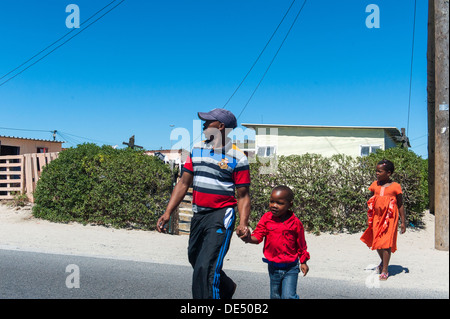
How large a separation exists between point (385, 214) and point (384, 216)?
33 mm

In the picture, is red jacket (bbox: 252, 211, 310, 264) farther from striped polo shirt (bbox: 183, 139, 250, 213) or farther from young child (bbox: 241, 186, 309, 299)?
striped polo shirt (bbox: 183, 139, 250, 213)

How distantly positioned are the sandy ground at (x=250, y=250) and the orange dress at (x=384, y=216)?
0.59m

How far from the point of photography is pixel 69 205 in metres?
10.9

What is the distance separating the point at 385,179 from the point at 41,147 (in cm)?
2720

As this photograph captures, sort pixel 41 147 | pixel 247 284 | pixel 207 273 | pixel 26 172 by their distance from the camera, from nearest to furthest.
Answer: pixel 207 273, pixel 247 284, pixel 26 172, pixel 41 147

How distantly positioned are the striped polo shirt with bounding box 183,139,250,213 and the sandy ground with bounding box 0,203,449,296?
3.13m

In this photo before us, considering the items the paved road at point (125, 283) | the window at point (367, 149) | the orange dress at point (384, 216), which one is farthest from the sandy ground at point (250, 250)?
the window at point (367, 149)

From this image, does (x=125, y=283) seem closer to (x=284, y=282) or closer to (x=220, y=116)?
(x=284, y=282)

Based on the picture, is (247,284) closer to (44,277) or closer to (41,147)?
(44,277)

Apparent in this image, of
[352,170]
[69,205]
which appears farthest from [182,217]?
[352,170]

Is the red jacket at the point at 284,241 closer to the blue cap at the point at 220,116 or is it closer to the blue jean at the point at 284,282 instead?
the blue jean at the point at 284,282

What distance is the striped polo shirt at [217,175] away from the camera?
13.1ft

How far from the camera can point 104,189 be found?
1049 centimetres

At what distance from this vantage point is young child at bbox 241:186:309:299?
3742 millimetres
